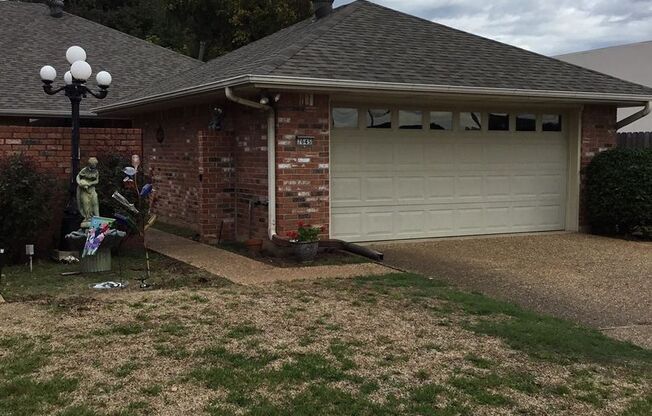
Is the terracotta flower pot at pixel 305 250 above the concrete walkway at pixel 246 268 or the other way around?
above

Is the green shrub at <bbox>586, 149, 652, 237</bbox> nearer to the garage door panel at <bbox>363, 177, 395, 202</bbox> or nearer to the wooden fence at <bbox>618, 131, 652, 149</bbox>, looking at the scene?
the wooden fence at <bbox>618, 131, 652, 149</bbox>

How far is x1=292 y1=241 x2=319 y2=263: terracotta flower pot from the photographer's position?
29.9 feet

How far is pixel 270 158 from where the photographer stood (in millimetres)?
9695

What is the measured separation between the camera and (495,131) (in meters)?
11.9

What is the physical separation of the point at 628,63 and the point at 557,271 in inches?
641

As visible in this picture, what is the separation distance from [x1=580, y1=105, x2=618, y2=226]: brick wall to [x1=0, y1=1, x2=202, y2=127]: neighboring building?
33.8 feet

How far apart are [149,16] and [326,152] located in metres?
26.6

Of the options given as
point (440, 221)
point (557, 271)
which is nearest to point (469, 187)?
point (440, 221)

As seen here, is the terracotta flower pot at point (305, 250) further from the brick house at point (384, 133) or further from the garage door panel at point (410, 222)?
the garage door panel at point (410, 222)

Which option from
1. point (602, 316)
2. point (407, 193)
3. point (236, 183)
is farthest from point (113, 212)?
point (602, 316)

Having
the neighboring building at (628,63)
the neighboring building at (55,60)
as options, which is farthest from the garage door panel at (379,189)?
the neighboring building at (628,63)

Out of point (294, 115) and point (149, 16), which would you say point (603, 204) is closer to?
point (294, 115)

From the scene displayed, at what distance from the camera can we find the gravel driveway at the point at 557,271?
21.9 ft

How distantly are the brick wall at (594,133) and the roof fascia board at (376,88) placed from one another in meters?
0.56
